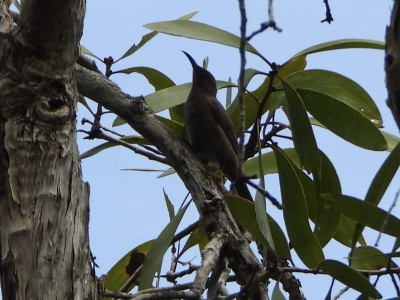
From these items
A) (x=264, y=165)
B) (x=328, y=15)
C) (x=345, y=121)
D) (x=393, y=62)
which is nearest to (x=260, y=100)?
(x=264, y=165)

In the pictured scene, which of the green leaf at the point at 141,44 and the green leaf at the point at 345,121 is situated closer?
the green leaf at the point at 345,121

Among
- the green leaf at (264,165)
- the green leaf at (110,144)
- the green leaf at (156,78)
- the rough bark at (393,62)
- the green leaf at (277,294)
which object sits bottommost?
the rough bark at (393,62)

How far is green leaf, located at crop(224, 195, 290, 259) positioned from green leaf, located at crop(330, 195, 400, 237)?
0.67 feet

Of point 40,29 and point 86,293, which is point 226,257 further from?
point 40,29

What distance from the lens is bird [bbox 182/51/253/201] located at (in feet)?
14.5

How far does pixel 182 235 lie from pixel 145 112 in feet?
2.44

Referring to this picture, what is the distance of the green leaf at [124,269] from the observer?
11.1 ft

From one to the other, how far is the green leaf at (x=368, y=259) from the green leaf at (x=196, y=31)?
88cm

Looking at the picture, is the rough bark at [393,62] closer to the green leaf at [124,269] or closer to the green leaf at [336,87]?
the green leaf at [336,87]

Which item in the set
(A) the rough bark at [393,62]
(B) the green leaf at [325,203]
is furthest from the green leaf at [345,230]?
(A) the rough bark at [393,62]

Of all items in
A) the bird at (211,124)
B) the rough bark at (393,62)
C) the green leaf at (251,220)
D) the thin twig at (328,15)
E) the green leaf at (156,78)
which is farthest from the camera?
the bird at (211,124)

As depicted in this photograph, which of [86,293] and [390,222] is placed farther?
[390,222]

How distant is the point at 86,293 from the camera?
6.97 feet

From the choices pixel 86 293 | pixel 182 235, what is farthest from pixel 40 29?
pixel 182 235
